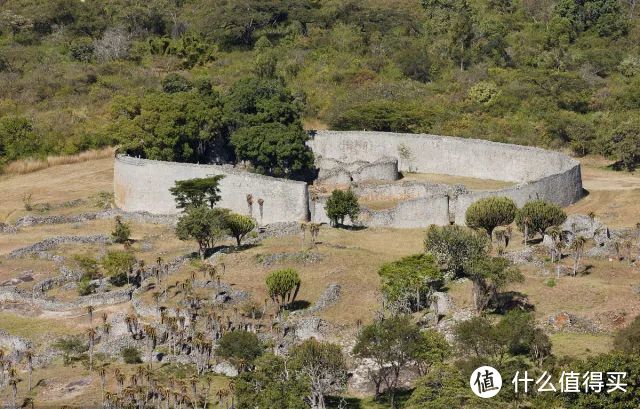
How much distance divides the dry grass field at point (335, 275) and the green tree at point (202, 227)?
5.81ft

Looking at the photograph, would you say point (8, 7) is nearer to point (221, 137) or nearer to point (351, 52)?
point (351, 52)

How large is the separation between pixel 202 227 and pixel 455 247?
1644 cm

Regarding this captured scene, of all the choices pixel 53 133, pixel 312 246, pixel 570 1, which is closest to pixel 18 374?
pixel 312 246

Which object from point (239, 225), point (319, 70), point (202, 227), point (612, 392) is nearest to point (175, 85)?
point (319, 70)

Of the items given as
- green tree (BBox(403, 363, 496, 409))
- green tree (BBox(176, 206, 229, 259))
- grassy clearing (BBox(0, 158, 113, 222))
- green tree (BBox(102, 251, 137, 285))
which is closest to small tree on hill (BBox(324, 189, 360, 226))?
green tree (BBox(176, 206, 229, 259))

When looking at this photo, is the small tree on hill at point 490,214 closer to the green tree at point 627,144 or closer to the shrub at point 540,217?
the shrub at point 540,217

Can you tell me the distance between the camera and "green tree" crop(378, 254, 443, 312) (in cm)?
6128

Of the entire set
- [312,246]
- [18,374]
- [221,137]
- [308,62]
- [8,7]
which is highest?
[8,7]

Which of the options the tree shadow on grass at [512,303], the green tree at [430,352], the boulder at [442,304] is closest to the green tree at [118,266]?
the boulder at [442,304]

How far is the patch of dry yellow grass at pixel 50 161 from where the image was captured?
10356 cm

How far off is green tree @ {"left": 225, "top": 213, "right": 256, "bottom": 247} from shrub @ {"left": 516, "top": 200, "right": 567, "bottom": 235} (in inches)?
695

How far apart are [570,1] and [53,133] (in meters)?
70.5

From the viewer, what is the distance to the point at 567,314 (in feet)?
192

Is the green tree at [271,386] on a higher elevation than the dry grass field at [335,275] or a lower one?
lower
